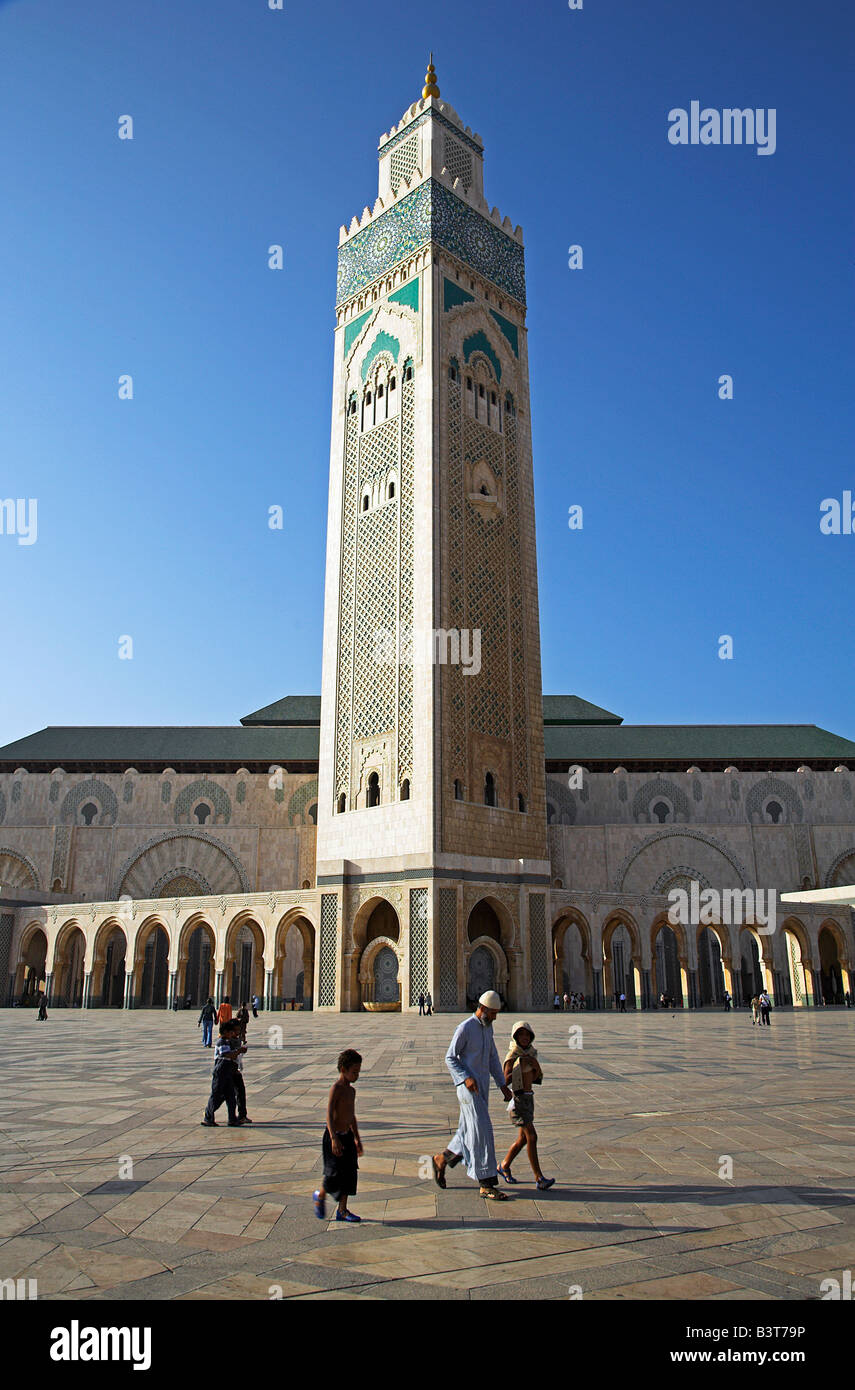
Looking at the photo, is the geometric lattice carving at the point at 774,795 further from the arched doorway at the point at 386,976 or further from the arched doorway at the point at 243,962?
the arched doorway at the point at 243,962

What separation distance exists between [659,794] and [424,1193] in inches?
1475

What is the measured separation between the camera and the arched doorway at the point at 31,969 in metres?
36.3

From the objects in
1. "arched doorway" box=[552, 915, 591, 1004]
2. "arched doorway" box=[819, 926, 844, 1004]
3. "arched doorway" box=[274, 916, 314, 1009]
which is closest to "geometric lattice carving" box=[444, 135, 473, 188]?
"arched doorway" box=[274, 916, 314, 1009]

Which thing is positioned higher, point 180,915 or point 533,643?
point 533,643

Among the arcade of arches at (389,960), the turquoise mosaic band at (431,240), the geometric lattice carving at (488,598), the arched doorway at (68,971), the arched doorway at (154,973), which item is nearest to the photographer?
the arcade of arches at (389,960)

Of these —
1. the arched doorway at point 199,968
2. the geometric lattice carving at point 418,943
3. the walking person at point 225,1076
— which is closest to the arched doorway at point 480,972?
the geometric lattice carving at point 418,943

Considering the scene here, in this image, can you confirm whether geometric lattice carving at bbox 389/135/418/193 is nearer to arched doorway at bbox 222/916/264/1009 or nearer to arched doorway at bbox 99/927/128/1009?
arched doorway at bbox 222/916/264/1009

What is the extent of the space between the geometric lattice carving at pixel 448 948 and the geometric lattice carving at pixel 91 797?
20651 mm

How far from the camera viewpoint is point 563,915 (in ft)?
99.9

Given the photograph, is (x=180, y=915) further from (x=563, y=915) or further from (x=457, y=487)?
(x=457, y=487)

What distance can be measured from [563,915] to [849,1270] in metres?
27.1

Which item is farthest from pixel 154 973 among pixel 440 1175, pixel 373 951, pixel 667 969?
pixel 440 1175
